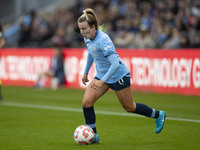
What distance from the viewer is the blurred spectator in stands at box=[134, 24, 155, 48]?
1959 cm

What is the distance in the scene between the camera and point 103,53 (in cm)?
773

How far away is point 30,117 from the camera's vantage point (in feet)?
38.1

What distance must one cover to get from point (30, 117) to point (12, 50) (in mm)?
13378

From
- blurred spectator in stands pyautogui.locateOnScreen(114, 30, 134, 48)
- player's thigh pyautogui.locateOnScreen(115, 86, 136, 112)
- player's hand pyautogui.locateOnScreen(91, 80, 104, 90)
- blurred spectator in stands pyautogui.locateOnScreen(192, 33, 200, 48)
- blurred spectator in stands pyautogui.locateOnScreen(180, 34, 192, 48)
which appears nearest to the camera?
player's hand pyautogui.locateOnScreen(91, 80, 104, 90)

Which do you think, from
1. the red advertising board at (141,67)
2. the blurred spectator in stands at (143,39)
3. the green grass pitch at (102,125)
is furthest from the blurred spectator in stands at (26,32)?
the green grass pitch at (102,125)

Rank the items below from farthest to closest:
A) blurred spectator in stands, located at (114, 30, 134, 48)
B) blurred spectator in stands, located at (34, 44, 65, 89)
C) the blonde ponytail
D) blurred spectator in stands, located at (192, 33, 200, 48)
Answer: blurred spectator in stands, located at (34, 44, 65, 89)
blurred spectator in stands, located at (114, 30, 134, 48)
blurred spectator in stands, located at (192, 33, 200, 48)
the blonde ponytail

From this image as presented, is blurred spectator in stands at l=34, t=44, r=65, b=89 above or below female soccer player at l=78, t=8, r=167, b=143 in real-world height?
below

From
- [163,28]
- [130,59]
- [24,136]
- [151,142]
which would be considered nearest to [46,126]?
[24,136]

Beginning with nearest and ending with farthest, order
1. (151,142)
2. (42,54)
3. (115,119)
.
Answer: (151,142), (115,119), (42,54)

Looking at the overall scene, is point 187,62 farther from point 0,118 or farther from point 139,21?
point 0,118

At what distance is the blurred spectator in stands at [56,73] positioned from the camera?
21781 millimetres

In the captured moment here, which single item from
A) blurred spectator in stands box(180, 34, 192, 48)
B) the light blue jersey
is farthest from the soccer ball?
blurred spectator in stands box(180, 34, 192, 48)

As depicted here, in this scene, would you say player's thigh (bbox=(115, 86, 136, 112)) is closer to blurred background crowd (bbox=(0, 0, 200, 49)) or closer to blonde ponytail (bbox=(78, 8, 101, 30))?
blonde ponytail (bbox=(78, 8, 101, 30))

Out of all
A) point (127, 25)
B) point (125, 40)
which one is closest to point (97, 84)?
point (125, 40)
